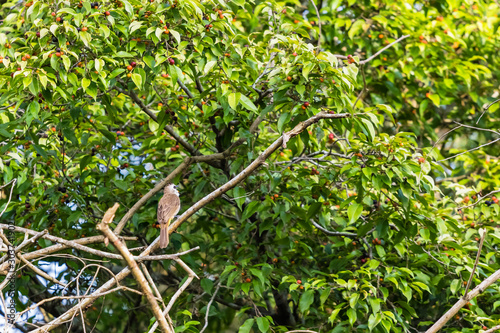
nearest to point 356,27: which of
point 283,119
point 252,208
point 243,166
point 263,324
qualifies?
point 243,166

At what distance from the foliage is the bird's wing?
0.18 m

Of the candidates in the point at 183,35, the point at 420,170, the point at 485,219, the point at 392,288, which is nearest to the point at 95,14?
the point at 183,35

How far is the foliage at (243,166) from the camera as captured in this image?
4699 mm

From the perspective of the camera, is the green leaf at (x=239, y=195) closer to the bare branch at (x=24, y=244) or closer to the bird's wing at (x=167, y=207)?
the bird's wing at (x=167, y=207)

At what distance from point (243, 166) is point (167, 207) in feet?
2.51

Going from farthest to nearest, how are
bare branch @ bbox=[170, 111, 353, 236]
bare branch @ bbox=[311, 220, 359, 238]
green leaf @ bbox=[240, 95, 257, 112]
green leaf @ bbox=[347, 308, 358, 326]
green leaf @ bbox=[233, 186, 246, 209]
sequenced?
bare branch @ bbox=[311, 220, 359, 238]
green leaf @ bbox=[233, 186, 246, 209]
green leaf @ bbox=[240, 95, 257, 112]
green leaf @ bbox=[347, 308, 358, 326]
bare branch @ bbox=[170, 111, 353, 236]

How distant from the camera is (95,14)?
4.43 m

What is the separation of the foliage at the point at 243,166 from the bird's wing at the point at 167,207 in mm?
176

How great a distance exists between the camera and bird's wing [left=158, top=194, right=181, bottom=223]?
521cm

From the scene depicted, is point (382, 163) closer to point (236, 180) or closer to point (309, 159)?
point (309, 159)

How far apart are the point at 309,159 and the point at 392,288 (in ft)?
4.66

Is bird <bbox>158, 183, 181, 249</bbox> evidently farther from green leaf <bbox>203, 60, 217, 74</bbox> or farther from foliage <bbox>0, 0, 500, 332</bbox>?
green leaf <bbox>203, 60, 217, 74</bbox>

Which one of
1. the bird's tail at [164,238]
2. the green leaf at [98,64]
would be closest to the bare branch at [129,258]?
the bird's tail at [164,238]

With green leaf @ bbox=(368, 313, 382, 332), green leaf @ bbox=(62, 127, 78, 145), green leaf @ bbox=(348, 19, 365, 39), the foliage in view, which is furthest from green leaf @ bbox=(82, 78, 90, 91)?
green leaf @ bbox=(348, 19, 365, 39)
